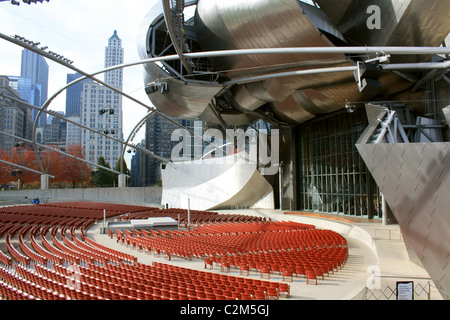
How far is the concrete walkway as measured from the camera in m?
9.25

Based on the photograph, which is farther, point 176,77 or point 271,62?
point 176,77

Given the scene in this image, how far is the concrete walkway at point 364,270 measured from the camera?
9250mm

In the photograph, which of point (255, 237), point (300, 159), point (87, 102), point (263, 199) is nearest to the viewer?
point (255, 237)

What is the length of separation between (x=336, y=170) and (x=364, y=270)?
1904 centimetres

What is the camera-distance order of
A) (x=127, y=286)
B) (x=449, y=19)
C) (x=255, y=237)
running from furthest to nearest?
1. (x=255, y=237)
2. (x=449, y=19)
3. (x=127, y=286)

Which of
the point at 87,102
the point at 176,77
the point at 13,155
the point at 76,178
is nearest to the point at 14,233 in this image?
the point at 176,77

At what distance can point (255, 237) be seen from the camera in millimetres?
19547

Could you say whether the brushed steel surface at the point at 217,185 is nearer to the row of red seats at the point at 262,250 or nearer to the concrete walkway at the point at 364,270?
the row of red seats at the point at 262,250

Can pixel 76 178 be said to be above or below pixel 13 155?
below

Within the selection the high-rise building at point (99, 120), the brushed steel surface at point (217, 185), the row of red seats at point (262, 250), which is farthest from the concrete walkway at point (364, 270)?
the high-rise building at point (99, 120)

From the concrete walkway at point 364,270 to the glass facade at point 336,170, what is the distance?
20.3 ft

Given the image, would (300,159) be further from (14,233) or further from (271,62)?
(14,233)
